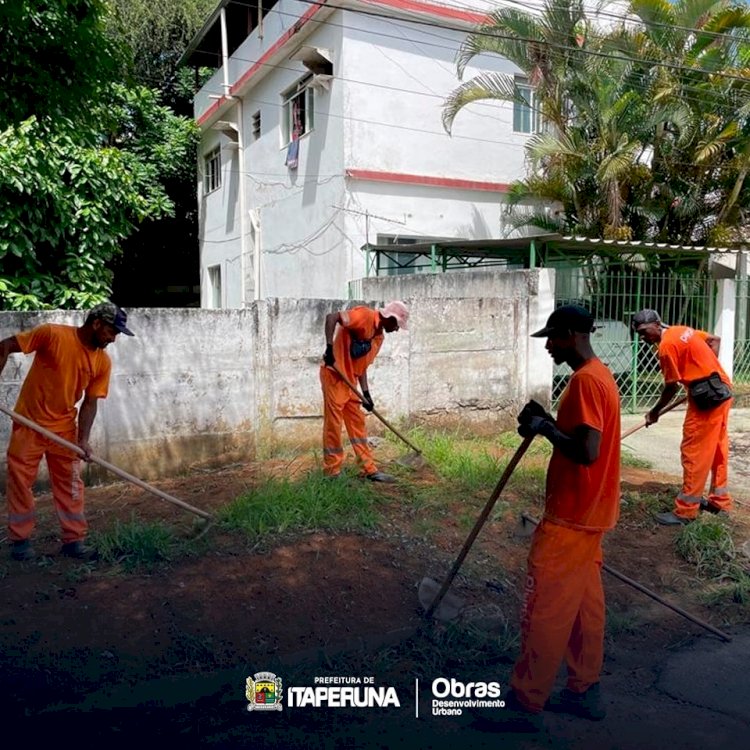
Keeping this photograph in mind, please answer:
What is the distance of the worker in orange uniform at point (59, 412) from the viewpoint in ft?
13.8

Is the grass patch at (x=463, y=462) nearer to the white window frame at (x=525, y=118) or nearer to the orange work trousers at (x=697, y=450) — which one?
the orange work trousers at (x=697, y=450)

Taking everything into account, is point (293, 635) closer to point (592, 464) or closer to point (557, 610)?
point (557, 610)

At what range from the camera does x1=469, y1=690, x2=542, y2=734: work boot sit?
295 cm

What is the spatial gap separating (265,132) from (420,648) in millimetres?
12764

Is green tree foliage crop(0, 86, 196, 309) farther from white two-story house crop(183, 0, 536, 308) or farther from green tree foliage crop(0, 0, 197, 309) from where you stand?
white two-story house crop(183, 0, 536, 308)

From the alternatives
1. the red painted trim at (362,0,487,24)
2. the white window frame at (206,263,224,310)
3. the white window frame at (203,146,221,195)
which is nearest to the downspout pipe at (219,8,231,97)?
the white window frame at (203,146,221,195)

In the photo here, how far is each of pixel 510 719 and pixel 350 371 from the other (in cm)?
344

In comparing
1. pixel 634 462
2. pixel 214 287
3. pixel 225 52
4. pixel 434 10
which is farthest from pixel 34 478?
pixel 214 287

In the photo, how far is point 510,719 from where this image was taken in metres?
2.98

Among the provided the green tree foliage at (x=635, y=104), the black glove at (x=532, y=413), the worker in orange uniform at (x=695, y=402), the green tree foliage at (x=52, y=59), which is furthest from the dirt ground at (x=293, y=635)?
the green tree foliage at (x=635, y=104)

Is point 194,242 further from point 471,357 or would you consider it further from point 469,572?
point 469,572

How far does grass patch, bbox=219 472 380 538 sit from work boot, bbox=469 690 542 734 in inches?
73.4

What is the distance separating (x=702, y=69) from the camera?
10180 millimetres

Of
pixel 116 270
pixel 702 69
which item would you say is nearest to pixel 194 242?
pixel 116 270
